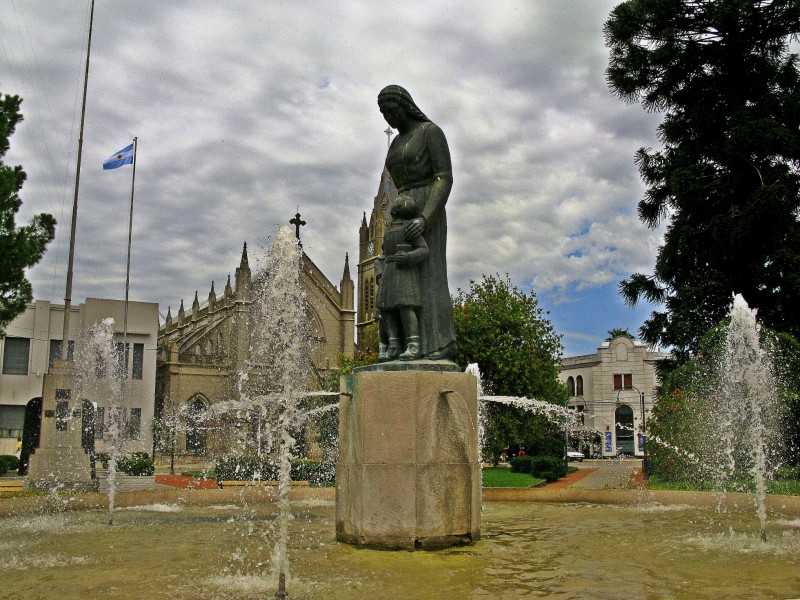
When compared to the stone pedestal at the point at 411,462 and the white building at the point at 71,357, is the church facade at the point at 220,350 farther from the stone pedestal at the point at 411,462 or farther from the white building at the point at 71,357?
the stone pedestal at the point at 411,462

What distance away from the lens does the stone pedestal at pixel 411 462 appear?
6.77 meters

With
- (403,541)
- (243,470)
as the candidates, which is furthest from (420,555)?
(243,470)

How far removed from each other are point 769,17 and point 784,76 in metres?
1.99

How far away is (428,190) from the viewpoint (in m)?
7.92

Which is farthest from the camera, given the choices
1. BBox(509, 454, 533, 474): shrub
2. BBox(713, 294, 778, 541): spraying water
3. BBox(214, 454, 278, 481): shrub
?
BBox(509, 454, 533, 474): shrub

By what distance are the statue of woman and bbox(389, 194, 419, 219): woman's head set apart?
115mm

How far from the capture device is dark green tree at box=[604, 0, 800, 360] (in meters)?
22.4

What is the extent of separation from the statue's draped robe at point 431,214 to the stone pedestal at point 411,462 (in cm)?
62

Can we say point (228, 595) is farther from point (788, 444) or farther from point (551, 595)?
→ point (788, 444)

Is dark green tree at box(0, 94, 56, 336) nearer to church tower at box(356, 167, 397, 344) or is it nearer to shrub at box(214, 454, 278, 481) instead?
shrub at box(214, 454, 278, 481)

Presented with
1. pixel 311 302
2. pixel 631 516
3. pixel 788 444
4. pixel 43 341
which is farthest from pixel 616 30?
pixel 311 302

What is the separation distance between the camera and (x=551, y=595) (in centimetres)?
525

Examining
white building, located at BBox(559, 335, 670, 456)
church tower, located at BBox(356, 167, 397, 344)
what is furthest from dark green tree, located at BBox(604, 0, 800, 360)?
church tower, located at BBox(356, 167, 397, 344)

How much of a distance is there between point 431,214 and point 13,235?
16059mm
